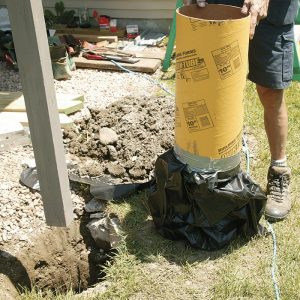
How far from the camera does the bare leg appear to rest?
289 centimetres

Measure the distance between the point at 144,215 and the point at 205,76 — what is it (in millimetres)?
1160

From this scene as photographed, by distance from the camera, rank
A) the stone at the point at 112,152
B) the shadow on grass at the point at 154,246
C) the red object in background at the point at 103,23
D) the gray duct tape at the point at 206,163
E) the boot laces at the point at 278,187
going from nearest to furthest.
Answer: the gray duct tape at the point at 206,163 < the shadow on grass at the point at 154,246 < the boot laces at the point at 278,187 < the stone at the point at 112,152 < the red object in background at the point at 103,23

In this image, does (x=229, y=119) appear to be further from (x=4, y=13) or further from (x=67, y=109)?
(x=4, y=13)

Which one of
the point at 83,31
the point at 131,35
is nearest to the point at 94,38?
the point at 83,31

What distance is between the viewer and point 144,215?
3.04 metres

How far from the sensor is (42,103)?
2344mm

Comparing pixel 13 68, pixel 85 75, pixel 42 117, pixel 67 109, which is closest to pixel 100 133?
pixel 67 109

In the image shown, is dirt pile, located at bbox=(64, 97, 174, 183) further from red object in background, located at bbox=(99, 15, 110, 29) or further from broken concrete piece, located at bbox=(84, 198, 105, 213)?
red object in background, located at bbox=(99, 15, 110, 29)

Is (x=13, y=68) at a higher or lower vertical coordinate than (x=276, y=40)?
lower

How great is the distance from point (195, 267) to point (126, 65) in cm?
357

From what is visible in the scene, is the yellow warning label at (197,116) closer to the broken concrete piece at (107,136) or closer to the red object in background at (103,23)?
the broken concrete piece at (107,136)

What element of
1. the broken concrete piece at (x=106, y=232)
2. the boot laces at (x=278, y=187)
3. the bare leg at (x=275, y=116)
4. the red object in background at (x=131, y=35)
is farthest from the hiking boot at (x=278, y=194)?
the red object in background at (x=131, y=35)

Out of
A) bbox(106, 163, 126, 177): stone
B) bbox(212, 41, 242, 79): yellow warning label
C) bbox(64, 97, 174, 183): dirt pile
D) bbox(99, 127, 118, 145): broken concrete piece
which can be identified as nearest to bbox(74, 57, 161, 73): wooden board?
bbox(64, 97, 174, 183): dirt pile

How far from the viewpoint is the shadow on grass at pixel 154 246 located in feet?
8.75
